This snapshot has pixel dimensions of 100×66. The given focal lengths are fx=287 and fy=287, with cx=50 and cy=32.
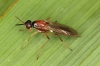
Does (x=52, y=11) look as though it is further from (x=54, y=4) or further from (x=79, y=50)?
(x=79, y=50)

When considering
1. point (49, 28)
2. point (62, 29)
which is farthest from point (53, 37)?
point (62, 29)

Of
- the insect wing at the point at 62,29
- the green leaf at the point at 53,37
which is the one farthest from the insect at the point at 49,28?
the green leaf at the point at 53,37

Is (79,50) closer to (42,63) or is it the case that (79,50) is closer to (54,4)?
(42,63)

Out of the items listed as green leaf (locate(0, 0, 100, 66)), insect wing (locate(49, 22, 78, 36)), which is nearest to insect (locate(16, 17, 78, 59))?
insect wing (locate(49, 22, 78, 36))

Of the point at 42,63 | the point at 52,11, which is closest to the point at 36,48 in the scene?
the point at 42,63

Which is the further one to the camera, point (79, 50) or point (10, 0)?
point (10, 0)

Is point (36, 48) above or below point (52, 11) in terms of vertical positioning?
below

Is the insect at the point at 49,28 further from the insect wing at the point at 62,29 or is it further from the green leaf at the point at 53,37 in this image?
the green leaf at the point at 53,37

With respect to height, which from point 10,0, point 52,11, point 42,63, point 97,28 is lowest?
point 42,63

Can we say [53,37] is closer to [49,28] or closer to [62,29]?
[49,28]
